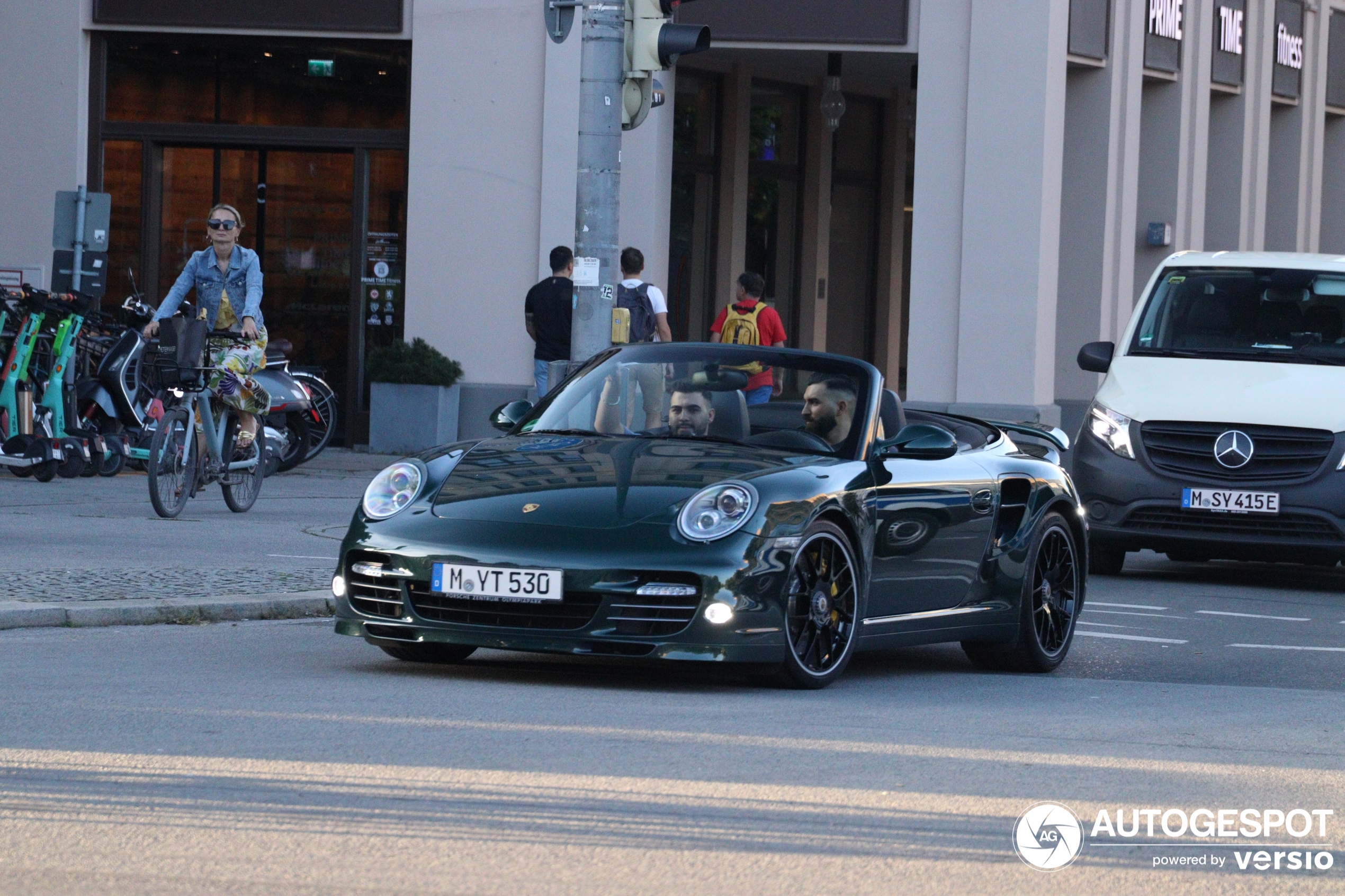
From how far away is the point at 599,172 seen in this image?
12.3 m

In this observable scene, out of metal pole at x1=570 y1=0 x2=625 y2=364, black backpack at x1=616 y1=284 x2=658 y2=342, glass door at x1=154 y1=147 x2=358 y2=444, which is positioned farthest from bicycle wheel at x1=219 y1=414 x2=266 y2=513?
glass door at x1=154 y1=147 x2=358 y2=444

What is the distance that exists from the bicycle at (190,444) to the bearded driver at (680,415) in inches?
209

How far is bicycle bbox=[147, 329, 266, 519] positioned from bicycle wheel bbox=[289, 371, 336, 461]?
425cm

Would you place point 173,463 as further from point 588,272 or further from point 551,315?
point 551,315

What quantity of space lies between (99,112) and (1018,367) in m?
9.42

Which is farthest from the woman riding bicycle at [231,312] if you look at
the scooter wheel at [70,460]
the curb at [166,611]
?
the curb at [166,611]

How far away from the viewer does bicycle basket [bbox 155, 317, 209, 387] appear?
13406 mm

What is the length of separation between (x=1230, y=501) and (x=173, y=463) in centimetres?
637

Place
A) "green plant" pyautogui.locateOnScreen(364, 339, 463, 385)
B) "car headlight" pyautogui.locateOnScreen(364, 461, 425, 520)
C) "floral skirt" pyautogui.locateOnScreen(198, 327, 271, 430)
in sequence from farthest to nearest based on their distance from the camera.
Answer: "green plant" pyautogui.locateOnScreen(364, 339, 463, 385), "floral skirt" pyautogui.locateOnScreen(198, 327, 271, 430), "car headlight" pyautogui.locateOnScreen(364, 461, 425, 520)

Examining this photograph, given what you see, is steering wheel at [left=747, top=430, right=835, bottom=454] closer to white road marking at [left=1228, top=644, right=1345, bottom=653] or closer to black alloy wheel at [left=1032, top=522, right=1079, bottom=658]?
black alloy wheel at [left=1032, top=522, right=1079, bottom=658]

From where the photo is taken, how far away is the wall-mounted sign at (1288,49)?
96.0ft

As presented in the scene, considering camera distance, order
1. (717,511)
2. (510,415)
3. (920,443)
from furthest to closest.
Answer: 1. (510,415)
2. (920,443)
3. (717,511)

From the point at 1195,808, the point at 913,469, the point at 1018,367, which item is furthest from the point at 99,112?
the point at 1195,808

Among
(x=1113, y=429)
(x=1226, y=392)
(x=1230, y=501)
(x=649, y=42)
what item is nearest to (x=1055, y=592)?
(x=1230, y=501)
